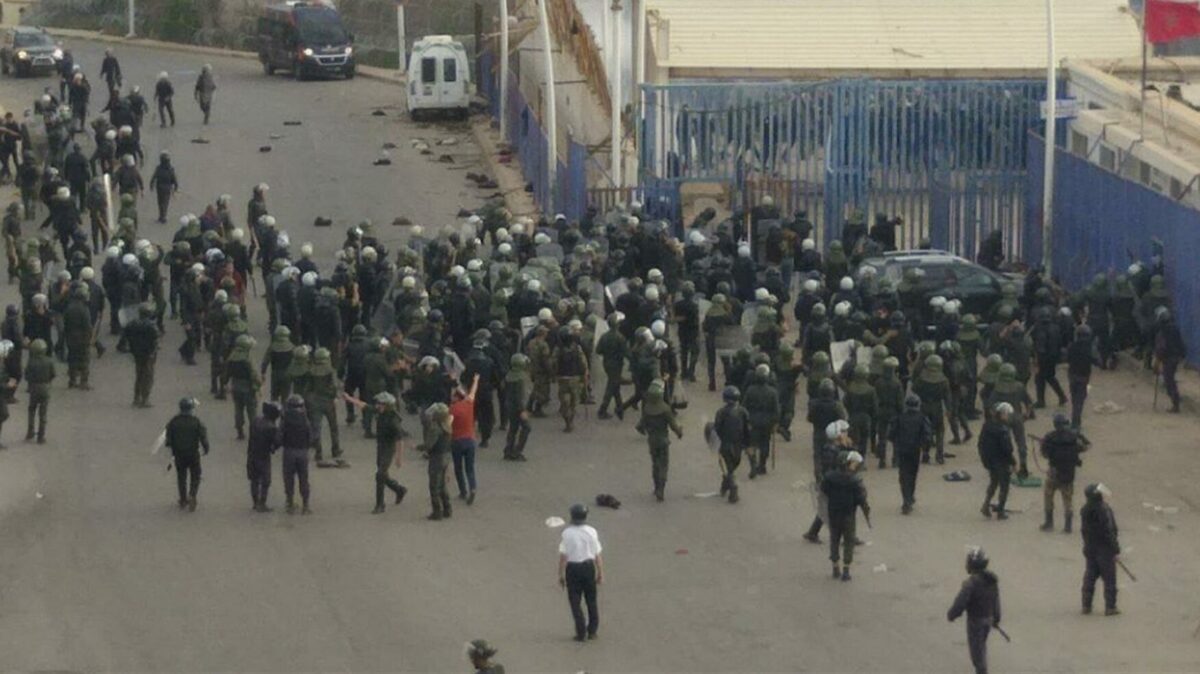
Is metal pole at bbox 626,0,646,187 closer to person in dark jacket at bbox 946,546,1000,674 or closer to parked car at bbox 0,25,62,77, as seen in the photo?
parked car at bbox 0,25,62,77

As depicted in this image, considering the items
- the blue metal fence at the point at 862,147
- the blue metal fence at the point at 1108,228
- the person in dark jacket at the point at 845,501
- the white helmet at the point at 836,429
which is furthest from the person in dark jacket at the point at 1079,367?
the blue metal fence at the point at 862,147

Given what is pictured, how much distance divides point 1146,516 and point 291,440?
795 cm

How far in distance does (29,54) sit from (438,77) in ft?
37.0

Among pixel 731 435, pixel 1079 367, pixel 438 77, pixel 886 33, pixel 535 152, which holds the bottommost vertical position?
pixel 731 435

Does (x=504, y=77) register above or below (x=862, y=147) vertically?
above

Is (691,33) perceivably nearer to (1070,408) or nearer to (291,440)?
(1070,408)

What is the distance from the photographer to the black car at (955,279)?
103ft

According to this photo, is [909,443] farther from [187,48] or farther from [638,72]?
[187,48]

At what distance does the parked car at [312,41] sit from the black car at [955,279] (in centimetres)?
2548

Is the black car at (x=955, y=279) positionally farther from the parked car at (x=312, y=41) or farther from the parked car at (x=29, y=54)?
the parked car at (x=29, y=54)

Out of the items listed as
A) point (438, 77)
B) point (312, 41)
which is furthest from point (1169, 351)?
point (312, 41)

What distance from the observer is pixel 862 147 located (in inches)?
1478

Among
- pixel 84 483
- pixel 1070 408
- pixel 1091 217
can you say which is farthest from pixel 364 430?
pixel 1091 217

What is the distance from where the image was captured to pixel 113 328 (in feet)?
105
